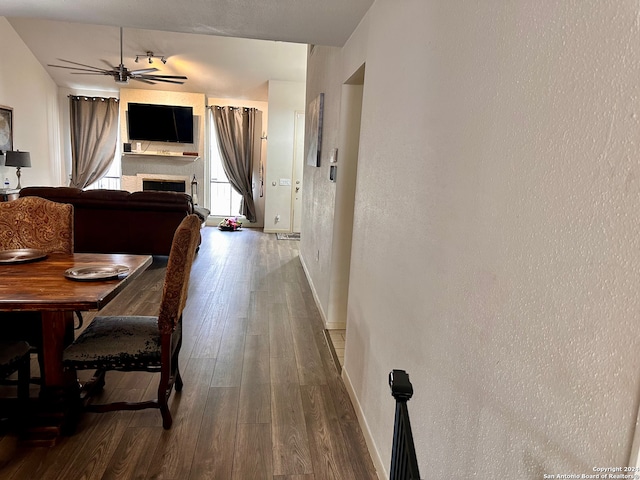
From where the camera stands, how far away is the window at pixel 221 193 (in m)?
8.77

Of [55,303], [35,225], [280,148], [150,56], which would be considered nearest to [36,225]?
[35,225]

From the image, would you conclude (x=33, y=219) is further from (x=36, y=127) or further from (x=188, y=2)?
(x=36, y=127)

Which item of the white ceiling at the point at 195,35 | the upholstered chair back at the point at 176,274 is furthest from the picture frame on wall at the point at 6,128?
the upholstered chair back at the point at 176,274

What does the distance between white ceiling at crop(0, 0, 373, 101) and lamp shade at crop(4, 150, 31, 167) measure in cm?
192

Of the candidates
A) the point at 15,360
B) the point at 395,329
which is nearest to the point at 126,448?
the point at 15,360

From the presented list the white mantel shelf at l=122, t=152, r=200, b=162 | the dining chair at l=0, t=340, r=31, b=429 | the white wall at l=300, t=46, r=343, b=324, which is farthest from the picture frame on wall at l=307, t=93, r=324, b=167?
the white mantel shelf at l=122, t=152, r=200, b=162

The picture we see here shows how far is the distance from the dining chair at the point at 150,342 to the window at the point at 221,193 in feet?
23.2

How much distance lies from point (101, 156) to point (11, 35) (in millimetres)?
2512

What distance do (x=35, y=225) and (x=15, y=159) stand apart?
4902 millimetres

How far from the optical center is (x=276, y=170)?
26.2ft

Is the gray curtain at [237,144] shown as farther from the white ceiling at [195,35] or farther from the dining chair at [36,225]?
the dining chair at [36,225]

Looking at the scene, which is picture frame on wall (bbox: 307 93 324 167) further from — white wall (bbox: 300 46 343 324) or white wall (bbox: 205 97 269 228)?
white wall (bbox: 205 97 269 228)

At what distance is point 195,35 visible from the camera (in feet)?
20.2

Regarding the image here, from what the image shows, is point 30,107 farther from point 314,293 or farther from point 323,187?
point 314,293
